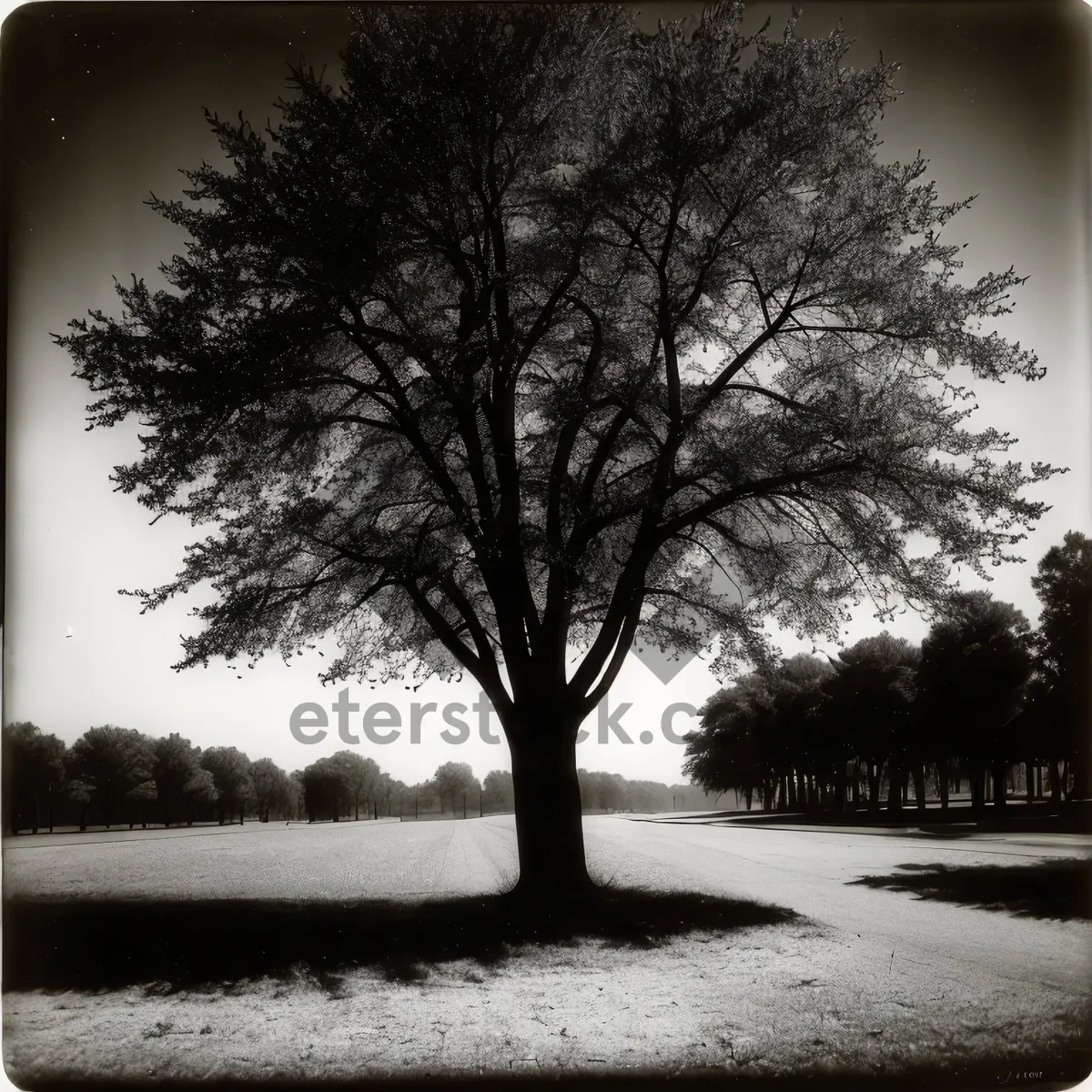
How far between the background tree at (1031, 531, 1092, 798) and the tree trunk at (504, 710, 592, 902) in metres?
3.80

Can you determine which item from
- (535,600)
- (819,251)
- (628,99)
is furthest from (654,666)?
(628,99)

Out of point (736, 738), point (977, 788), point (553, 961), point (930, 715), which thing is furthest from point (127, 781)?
point (977, 788)

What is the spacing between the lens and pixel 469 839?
6.39m

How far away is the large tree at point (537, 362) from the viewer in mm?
6438

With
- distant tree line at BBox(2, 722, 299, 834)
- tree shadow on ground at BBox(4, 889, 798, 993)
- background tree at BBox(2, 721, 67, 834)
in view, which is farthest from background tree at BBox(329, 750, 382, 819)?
background tree at BBox(2, 721, 67, 834)

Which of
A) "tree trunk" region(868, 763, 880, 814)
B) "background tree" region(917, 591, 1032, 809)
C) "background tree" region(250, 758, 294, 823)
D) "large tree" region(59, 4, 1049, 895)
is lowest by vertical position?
"tree trunk" region(868, 763, 880, 814)

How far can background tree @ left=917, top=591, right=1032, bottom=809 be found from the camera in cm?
648

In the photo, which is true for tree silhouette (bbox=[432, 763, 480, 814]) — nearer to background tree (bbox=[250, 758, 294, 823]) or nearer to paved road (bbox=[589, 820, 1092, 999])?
paved road (bbox=[589, 820, 1092, 999])

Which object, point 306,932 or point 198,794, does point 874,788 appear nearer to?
point 306,932

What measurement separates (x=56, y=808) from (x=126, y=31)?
20.0ft

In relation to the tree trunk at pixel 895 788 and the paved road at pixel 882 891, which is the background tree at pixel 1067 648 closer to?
the paved road at pixel 882 891

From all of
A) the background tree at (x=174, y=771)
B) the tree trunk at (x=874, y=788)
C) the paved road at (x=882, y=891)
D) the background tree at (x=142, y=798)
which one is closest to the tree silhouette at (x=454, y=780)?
the paved road at (x=882, y=891)

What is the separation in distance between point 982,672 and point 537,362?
174 inches

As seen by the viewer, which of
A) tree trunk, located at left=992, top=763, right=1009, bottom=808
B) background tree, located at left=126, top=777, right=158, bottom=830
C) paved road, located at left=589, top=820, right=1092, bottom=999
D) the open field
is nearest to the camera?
the open field
